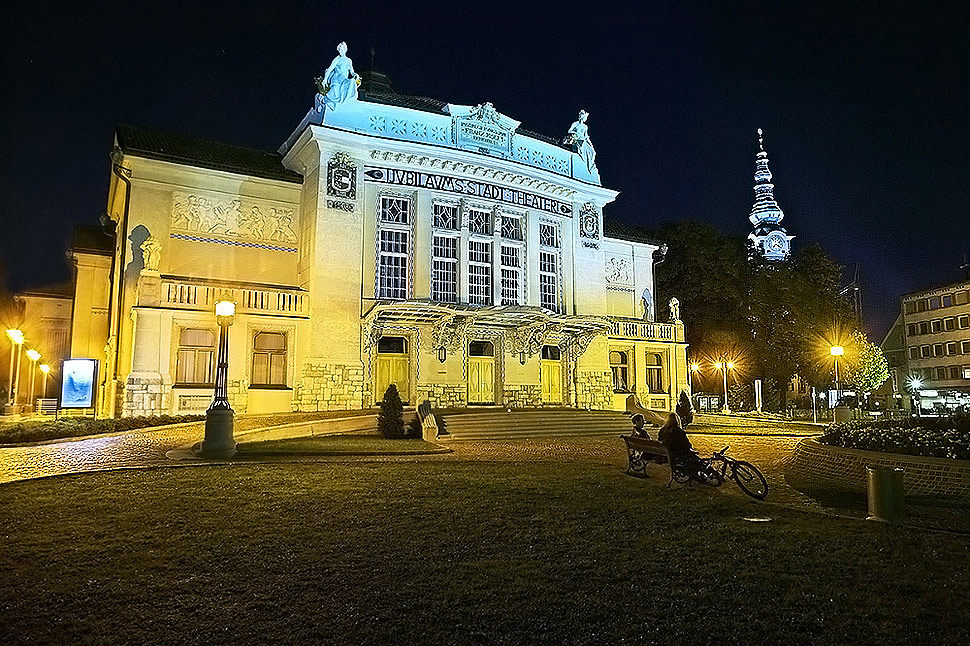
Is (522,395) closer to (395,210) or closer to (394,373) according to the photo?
(394,373)

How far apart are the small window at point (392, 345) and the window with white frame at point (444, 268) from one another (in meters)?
2.50

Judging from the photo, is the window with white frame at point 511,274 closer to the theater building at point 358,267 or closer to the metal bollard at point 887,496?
the theater building at point 358,267

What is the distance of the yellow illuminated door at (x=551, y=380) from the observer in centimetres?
3334

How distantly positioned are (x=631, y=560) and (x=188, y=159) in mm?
26072

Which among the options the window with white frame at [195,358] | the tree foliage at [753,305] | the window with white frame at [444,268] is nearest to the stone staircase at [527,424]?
the window with white frame at [444,268]

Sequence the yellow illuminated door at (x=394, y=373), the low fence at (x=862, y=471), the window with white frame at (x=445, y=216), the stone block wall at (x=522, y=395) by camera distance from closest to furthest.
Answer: the low fence at (x=862, y=471) → the yellow illuminated door at (x=394, y=373) → the window with white frame at (x=445, y=216) → the stone block wall at (x=522, y=395)

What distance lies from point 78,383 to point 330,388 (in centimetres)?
893

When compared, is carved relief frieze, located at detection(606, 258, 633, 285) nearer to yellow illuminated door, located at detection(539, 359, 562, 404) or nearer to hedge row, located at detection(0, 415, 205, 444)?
yellow illuminated door, located at detection(539, 359, 562, 404)

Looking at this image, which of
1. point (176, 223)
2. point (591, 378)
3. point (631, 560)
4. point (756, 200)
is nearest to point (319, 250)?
point (176, 223)

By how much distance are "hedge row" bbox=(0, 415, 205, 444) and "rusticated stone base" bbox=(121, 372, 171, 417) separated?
113cm

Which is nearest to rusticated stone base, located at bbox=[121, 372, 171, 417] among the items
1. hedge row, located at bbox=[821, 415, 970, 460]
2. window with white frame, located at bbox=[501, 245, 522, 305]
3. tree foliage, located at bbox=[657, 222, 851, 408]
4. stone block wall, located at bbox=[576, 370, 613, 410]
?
window with white frame, located at bbox=[501, 245, 522, 305]

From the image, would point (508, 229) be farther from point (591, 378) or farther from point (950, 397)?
point (950, 397)

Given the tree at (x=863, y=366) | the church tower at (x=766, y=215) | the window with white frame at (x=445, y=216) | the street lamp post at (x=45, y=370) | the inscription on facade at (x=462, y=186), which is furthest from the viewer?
the church tower at (x=766, y=215)

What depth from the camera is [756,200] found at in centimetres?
11344
